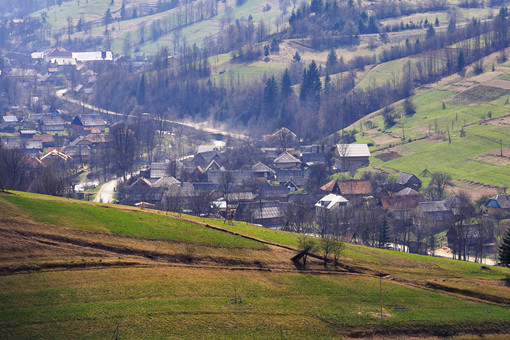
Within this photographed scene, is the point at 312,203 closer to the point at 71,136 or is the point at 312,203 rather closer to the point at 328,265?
the point at 328,265

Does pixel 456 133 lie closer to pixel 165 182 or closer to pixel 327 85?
pixel 327 85

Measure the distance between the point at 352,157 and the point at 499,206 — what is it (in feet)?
126

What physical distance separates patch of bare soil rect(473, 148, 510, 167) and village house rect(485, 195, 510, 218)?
1900 cm

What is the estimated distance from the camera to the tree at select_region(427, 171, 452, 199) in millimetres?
109312

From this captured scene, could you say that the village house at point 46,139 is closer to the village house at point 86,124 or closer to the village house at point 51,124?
the village house at point 86,124

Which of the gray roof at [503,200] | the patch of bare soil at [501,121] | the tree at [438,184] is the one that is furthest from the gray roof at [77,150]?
the patch of bare soil at [501,121]

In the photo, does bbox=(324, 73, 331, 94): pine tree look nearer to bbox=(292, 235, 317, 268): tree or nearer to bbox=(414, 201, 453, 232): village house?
bbox=(414, 201, 453, 232): village house

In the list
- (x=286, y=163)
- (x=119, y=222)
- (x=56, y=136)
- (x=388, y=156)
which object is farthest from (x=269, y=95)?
(x=119, y=222)

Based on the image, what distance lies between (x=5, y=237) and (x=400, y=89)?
463 feet

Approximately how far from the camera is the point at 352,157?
427ft

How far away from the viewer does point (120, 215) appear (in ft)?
180

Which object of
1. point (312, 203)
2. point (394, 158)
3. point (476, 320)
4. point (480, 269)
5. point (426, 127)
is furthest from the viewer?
point (426, 127)

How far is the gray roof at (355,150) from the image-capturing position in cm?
13052

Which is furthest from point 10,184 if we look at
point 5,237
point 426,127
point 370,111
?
point 370,111
